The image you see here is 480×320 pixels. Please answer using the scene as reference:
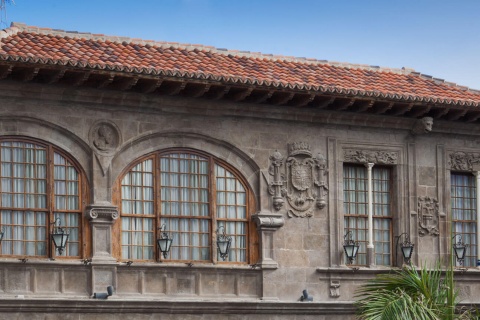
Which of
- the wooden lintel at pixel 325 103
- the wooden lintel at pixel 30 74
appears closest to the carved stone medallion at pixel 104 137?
the wooden lintel at pixel 30 74

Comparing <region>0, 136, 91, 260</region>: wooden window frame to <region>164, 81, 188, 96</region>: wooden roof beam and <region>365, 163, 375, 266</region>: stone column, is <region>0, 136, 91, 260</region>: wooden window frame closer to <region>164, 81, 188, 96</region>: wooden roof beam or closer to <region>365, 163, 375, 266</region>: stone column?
<region>164, 81, 188, 96</region>: wooden roof beam

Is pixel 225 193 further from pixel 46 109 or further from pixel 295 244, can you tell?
pixel 46 109

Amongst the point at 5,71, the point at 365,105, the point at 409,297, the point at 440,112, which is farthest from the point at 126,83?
the point at 440,112

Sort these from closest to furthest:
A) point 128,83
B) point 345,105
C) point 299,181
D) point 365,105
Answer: point 128,83, point 299,181, point 345,105, point 365,105

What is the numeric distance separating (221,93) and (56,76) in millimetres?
3295

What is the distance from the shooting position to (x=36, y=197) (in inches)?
1065

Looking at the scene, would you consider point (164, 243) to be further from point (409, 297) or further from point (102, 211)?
point (409, 297)

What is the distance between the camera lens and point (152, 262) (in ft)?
91.4

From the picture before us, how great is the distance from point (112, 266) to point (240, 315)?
268cm

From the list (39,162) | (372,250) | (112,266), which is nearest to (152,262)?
(112,266)

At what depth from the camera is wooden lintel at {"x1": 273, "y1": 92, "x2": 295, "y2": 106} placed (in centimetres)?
2891

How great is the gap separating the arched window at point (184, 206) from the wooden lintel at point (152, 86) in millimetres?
1202

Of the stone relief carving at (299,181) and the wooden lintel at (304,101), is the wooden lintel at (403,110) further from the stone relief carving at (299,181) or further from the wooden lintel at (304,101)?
the wooden lintel at (304,101)

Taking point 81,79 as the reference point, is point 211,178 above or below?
below
